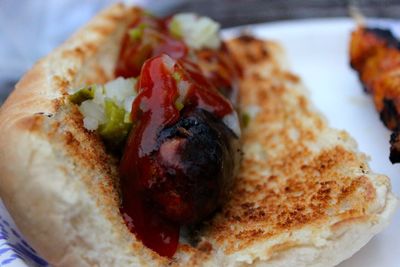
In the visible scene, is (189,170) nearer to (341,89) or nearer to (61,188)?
(61,188)

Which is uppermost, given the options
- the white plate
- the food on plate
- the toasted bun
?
the toasted bun

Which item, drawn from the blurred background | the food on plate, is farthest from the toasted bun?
the blurred background

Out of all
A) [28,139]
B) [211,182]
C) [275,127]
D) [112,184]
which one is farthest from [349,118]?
[28,139]

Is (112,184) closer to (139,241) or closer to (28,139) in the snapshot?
(139,241)

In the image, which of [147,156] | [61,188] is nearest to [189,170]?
[147,156]

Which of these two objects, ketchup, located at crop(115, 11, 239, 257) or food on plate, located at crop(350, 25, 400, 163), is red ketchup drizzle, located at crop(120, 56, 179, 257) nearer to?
ketchup, located at crop(115, 11, 239, 257)

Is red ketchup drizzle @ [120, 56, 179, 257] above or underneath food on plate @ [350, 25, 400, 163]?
above
